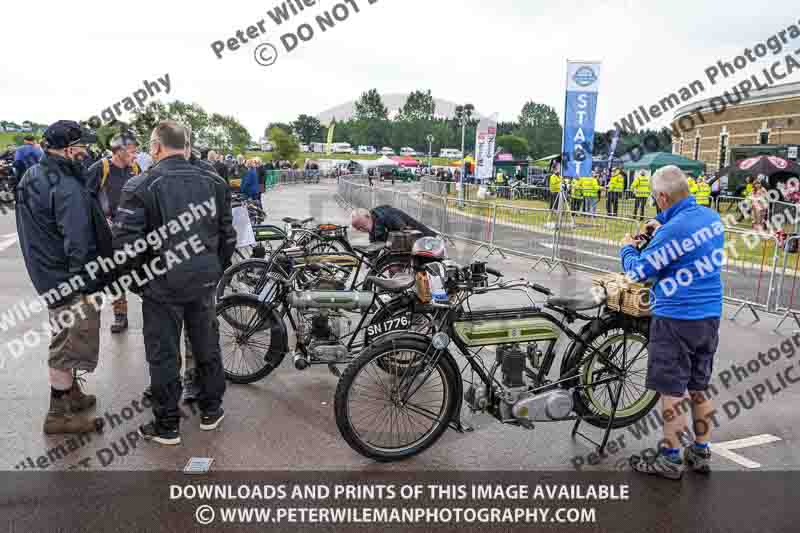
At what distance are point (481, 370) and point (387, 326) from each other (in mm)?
1004

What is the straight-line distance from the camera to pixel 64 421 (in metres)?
4.31

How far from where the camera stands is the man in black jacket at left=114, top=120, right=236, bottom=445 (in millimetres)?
3941

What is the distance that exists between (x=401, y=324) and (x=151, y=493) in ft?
6.97

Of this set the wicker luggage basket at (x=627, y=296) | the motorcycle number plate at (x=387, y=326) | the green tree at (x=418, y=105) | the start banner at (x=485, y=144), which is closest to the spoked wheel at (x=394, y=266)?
the motorcycle number plate at (x=387, y=326)

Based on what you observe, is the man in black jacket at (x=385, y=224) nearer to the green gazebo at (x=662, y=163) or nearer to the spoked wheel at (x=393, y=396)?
the spoked wheel at (x=393, y=396)

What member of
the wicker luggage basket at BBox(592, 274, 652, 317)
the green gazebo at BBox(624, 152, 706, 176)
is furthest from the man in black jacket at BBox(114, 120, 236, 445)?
the green gazebo at BBox(624, 152, 706, 176)

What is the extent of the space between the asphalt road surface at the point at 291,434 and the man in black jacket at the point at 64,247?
1.18 feet

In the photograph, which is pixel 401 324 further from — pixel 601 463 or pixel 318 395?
pixel 601 463

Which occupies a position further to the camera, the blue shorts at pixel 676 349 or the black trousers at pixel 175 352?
the black trousers at pixel 175 352

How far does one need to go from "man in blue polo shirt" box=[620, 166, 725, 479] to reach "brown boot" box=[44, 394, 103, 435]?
12.5ft

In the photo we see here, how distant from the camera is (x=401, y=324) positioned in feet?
15.9

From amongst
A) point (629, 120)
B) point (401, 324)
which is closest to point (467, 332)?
point (401, 324)

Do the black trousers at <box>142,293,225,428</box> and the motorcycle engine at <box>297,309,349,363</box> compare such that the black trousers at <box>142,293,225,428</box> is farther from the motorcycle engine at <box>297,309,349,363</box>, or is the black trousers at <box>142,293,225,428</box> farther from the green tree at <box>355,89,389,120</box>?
the green tree at <box>355,89,389,120</box>

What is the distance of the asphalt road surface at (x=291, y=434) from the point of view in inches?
157
